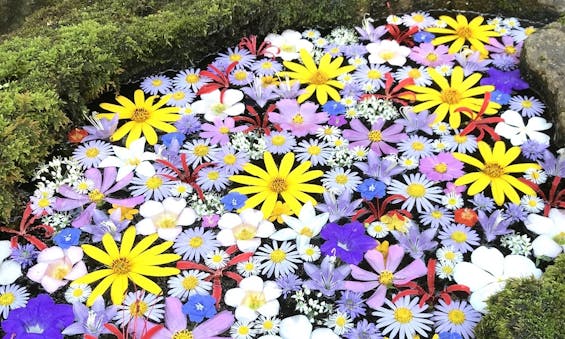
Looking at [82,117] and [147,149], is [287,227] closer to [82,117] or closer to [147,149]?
[147,149]

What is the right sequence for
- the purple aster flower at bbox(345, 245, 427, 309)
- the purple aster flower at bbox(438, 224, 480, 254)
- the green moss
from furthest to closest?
the purple aster flower at bbox(438, 224, 480, 254)
the purple aster flower at bbox(345, 245, 427, 309)
the green moss

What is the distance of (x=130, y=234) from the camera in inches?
77.2

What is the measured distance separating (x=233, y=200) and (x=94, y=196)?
16.1 inches

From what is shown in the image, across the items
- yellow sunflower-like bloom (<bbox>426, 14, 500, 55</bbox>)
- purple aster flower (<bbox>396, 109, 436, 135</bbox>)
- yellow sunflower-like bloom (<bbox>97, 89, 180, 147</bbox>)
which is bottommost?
purple aster flower (<bbox>396, 109, 436, 135</bbox>)

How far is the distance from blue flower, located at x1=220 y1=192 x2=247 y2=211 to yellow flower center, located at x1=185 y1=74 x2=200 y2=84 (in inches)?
22.8

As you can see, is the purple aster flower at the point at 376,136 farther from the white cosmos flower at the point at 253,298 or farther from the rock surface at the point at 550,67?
the white cosmos flower at the point at 253,298

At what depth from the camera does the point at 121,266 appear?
187cm

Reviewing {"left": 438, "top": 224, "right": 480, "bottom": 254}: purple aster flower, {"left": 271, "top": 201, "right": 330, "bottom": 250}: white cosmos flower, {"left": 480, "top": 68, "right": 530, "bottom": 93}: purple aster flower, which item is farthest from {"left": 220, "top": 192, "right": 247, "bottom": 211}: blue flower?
{"left": 480, "top": 68, "right": 530, "bottom": 93}: purple aster flower

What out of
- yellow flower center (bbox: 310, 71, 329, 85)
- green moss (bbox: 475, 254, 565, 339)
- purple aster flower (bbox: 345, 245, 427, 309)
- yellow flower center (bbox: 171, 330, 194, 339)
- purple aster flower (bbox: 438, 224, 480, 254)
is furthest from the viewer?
yellow flower center (bbox: 310, 71, 329, 85)

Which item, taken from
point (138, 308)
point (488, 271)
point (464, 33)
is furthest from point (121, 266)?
point (464, 33)

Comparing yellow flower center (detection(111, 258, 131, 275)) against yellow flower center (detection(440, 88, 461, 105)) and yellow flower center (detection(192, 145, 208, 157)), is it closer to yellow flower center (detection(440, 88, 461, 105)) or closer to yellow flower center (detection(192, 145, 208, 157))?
yellow flower center (detection(192, 145, 208, 157))

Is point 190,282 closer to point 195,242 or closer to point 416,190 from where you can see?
point 195,242

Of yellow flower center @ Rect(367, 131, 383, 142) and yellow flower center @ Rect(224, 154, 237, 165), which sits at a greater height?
yellow flower center @ Rect(367, 131, 383, 142)

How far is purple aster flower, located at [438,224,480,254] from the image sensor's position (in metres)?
1.93
